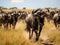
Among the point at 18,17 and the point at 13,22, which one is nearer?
the point at 13,22

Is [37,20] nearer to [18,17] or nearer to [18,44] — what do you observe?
[18,44]

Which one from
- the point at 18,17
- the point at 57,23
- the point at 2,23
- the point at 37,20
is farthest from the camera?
the point at 18,17

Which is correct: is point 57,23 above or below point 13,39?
below

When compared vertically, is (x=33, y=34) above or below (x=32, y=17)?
below

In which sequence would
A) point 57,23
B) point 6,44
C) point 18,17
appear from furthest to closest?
point 18,17
point 57,23
point 6,44

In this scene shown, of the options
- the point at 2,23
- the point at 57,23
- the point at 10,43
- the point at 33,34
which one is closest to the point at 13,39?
the point at 10,43

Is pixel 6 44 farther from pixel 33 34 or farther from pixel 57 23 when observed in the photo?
pixel 57 23

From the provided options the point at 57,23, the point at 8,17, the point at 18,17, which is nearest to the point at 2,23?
the point at 8,17

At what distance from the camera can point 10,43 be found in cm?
848

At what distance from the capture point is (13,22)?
2409 cm

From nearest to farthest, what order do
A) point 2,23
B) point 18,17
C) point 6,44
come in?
1. point 6,44
2. point 2,23
3. point 18,17

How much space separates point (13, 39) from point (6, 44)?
60 cm

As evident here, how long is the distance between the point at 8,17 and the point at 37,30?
9754 mm

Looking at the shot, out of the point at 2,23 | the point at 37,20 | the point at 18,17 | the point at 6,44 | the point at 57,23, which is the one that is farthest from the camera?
the point at 18,17
